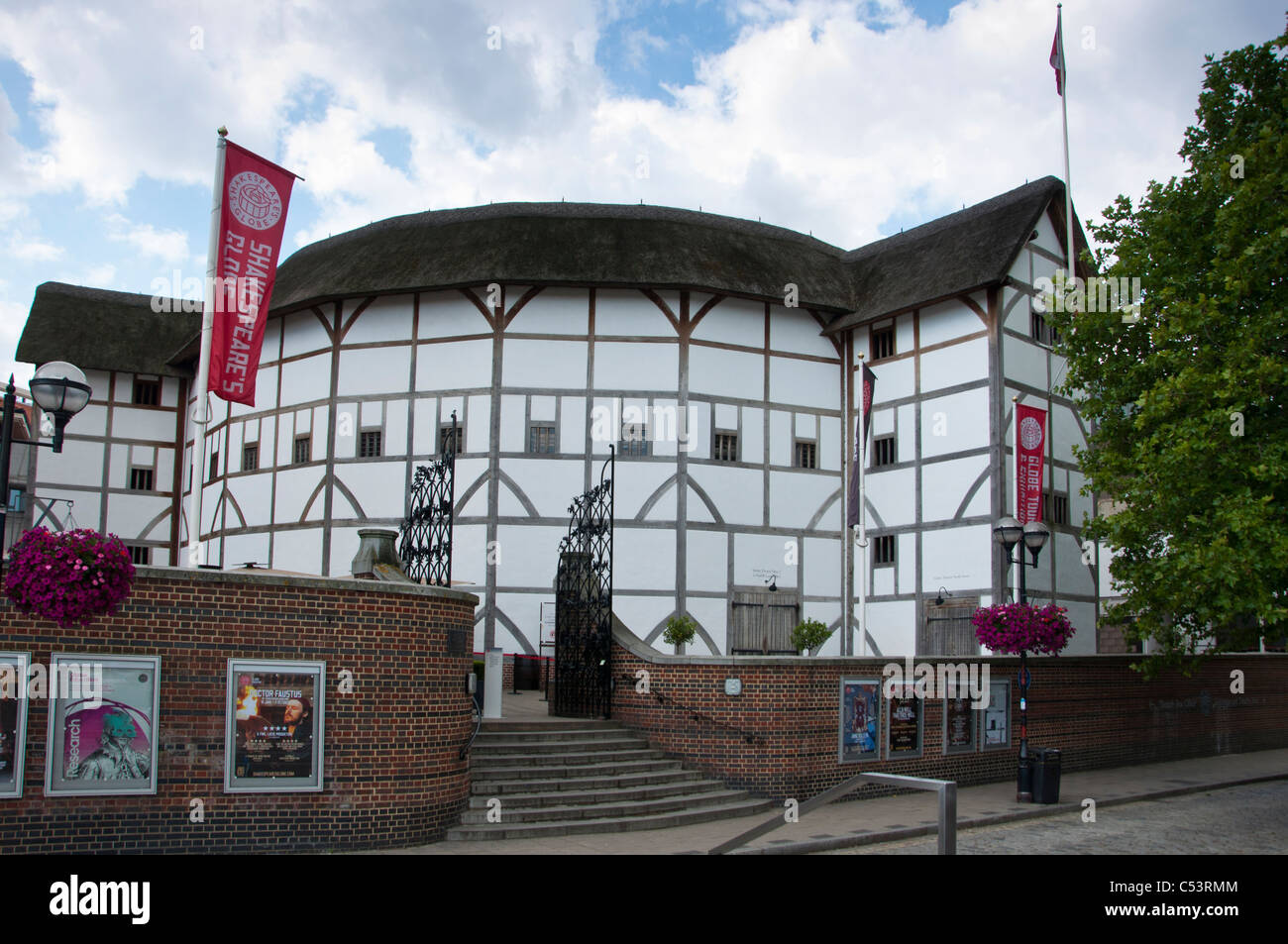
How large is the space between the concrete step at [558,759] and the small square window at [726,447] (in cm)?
1070

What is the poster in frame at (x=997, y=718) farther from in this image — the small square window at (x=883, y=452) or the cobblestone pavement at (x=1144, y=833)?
the small square window at (x=883, y=452)

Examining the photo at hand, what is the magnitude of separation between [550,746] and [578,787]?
3.39 feet

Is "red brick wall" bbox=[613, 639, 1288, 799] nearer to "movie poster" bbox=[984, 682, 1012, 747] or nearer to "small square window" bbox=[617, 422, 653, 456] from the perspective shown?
"movie poster" bbox=[984, 682, 1012, 747]

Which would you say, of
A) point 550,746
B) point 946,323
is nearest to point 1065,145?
point 946,323

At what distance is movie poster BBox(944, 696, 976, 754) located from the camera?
1741 cm

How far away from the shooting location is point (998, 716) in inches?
724

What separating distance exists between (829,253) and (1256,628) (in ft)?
52.4

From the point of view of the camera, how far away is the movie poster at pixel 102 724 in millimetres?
10289

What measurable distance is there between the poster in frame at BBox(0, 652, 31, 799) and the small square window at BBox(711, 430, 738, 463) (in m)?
17.0

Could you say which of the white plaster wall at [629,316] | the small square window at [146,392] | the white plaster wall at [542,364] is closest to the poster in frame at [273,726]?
the white plaster wall at [542,364]

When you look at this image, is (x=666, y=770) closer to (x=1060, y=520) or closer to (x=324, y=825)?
(x=324, y=825)

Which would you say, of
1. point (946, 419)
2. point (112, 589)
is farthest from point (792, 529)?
point (112, 589)

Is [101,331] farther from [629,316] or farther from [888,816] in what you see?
[888,816]

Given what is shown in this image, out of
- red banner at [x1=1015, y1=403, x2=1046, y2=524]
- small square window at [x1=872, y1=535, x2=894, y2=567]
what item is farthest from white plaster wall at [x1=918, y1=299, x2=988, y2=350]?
small square window at [x1=872, y1=535, x2=894, y2=567]
